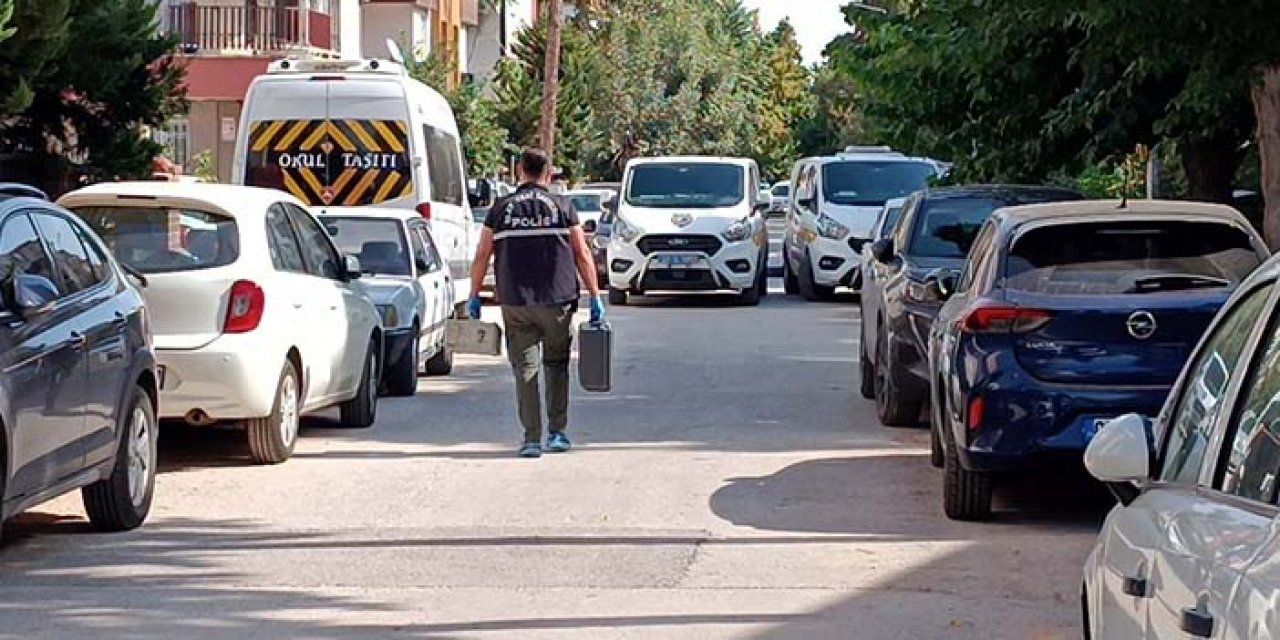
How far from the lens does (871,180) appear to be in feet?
95.2

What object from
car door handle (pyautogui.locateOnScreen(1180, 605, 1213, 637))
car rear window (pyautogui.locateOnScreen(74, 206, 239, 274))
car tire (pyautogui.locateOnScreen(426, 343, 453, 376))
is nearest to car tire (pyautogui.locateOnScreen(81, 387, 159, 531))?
car rear window (pyautogui.locateOnScreen(74, 206, 239, 274))

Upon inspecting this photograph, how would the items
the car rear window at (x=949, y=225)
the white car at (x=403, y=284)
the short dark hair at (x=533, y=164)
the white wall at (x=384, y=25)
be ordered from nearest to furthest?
the short dark hair at (x=533, y=164), the car rear window at (x=949, y=225), the white car at (x=403, y=284), the white wall at (x=384, y=25)

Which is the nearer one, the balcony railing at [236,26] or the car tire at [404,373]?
the car tire at [404,373]

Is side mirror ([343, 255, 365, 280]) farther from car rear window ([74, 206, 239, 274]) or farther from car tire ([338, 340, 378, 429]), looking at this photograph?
car rear window ([74, 206, 239, 274])

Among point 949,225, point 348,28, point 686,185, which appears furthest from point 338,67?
point 348,28

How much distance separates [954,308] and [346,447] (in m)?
4.55

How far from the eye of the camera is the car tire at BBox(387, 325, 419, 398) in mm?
16625

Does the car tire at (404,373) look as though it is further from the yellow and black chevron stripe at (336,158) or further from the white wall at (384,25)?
the white wall at (384,25)

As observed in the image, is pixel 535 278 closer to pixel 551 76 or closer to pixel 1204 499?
pixel 1204 499

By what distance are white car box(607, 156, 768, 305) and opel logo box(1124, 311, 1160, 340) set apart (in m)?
17.8

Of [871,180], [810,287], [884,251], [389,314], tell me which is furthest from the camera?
[810,287]

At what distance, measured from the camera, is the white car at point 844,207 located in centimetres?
2834

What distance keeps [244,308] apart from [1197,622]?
27.9 feet

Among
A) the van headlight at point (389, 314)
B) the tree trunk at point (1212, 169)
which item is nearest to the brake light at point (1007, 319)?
the van headlight at point (389, 314)
